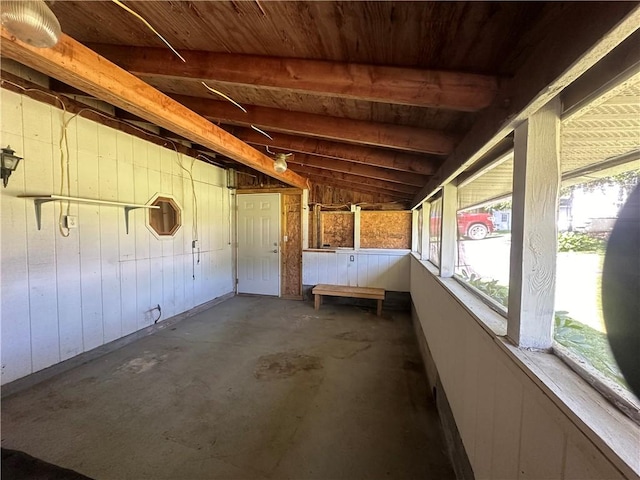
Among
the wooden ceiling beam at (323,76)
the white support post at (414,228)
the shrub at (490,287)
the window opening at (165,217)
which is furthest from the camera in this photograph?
the white support post at (414,228)

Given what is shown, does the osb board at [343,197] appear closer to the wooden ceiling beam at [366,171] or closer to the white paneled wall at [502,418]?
the wooden ceiling beam at [366,171]

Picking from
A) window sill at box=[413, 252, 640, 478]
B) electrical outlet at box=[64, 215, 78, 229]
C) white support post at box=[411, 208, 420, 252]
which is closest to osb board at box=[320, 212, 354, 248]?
white support post at box=[411, 208, 420, 252]

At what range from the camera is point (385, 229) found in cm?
514

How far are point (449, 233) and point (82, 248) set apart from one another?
140 inches

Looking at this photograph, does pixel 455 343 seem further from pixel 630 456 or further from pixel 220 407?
pixel 220 407

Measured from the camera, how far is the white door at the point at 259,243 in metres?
5.23

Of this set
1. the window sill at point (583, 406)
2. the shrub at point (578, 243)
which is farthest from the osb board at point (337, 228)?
the shrub at point (578, 243)

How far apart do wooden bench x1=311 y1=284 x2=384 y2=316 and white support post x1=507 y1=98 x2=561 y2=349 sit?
11.0 feet

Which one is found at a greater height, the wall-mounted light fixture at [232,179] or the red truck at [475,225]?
the wall-mounted light fixture at [232,179]

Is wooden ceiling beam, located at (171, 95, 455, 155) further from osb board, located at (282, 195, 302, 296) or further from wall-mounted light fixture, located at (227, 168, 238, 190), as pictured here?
osb board, located at (282, 195, 302, 296)

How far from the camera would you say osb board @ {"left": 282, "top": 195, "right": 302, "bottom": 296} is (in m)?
5.25

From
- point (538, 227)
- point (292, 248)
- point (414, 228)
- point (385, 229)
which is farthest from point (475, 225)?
point (292, 248)

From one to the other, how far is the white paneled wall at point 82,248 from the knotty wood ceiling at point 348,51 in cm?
121

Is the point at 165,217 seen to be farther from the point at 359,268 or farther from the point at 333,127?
the point at 359,268
